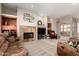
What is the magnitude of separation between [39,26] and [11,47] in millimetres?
917

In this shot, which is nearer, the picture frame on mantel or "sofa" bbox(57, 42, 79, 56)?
"sofa" bbox(57, 42, 79, 56)

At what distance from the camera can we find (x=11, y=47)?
2188 millimetres

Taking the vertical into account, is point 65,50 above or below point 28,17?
below

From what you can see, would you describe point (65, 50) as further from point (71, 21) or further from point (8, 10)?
point (8, 10)

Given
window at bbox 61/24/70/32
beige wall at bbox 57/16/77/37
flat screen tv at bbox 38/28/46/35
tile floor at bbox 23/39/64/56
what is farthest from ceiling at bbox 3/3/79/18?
tile floor at bbox 23/39/64/56

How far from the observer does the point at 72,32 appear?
2.25 metres

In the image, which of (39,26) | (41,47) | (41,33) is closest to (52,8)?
(39,26)

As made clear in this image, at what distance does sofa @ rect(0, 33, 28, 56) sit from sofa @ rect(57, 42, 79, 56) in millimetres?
855

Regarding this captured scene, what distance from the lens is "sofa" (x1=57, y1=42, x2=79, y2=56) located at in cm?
204

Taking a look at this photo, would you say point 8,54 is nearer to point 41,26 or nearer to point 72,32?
Answer: point 41,26

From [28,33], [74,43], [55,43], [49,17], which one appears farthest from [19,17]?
[74,43]

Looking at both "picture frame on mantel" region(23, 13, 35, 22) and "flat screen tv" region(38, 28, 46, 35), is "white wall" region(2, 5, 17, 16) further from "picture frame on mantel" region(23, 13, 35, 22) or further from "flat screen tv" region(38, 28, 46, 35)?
"flat screen tv" region(38, 28, 46, 35)

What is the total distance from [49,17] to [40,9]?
1.07 ft

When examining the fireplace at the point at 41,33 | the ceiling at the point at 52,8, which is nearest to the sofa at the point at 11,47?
the fireplace at the point at 41,33
